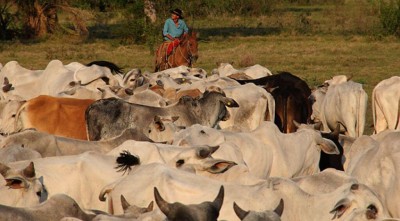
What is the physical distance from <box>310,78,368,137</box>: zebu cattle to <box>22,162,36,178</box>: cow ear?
6987 millimetres

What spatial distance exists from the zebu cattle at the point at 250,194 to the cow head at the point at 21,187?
0.53 metres

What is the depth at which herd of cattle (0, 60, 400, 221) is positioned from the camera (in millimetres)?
7211

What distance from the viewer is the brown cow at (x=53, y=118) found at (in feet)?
39.4

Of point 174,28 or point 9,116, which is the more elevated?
point 9,116

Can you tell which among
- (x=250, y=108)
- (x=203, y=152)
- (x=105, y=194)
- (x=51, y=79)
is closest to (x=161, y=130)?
(x=203, y=152)

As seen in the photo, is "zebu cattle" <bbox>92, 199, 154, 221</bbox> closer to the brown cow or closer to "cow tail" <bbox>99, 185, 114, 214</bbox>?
"cow tail" <bbox>99, 185, 114, 214</bbox>

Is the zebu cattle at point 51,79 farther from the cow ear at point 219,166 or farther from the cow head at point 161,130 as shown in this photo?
the cow ear at point 219,166

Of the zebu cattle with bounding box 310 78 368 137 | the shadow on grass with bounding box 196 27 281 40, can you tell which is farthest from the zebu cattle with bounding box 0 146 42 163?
the shadow on grass with bounding box 196 27 281 40

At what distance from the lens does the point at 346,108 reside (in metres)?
13.9

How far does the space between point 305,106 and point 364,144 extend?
402 centimetres

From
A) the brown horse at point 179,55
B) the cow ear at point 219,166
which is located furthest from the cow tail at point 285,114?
the cow ear at point 219,166

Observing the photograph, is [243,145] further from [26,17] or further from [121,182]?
[26,17]

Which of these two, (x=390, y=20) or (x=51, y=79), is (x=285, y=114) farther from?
(x=390, y=20)

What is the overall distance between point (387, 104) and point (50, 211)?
762 centimetres
